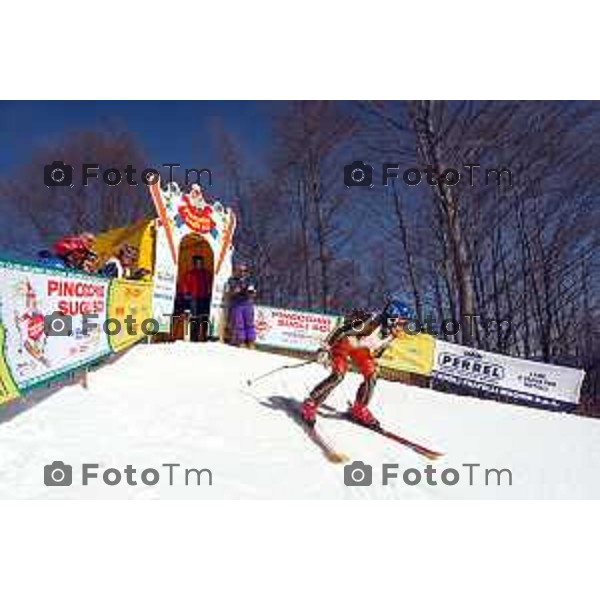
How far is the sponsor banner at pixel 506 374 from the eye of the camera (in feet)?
53.2

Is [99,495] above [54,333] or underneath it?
underneath

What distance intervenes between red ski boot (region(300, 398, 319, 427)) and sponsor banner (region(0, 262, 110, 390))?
2.89m

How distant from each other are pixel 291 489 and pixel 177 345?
6.58 meters

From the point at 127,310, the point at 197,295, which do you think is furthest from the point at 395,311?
the point at 197,295

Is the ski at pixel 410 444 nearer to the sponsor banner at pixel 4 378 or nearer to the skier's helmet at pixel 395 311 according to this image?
the skier's helmet at pixel 395 311

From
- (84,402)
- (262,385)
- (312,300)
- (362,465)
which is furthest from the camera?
(312,300)

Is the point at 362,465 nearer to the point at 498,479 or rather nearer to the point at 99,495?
the point at 498,479

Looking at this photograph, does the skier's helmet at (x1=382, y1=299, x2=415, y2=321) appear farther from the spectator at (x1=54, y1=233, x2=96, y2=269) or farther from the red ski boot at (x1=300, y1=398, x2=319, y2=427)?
the spectator at (x1=54, y1=233, x2=96, y2=269)

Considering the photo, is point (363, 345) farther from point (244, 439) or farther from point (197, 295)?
point (197, 295)

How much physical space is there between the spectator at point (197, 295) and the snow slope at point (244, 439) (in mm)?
2345

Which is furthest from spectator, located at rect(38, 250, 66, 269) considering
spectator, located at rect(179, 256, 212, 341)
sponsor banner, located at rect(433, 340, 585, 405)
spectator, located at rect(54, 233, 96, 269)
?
A: sponsor banner, located at rect(433, 340, 585, 405)

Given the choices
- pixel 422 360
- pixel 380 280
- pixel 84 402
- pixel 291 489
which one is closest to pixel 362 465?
pixel 291 489

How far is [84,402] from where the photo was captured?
8516 mm

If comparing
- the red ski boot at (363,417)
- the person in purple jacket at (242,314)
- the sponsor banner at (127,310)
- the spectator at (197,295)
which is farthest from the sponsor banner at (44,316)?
the spectator at (197,295)
